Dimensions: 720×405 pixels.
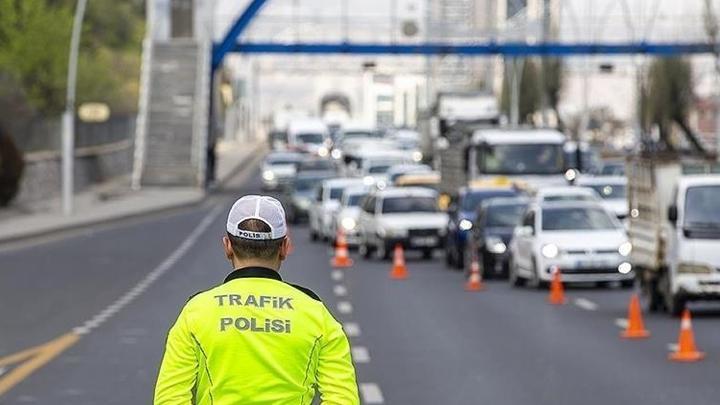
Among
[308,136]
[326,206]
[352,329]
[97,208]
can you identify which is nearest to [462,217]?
[326,206]

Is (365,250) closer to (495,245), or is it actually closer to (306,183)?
(495,245)

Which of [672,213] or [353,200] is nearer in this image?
[672,213]

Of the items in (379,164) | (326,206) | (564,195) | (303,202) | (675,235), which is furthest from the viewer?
(379,164)

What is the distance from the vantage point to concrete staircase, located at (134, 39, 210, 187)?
284ft

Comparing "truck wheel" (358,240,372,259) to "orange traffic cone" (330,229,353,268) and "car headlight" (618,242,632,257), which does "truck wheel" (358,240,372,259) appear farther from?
"car headlight" (618,242,632,257)

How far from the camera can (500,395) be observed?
16.9m

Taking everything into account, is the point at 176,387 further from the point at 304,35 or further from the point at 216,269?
the point at 304,35

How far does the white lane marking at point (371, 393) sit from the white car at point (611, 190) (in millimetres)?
29257

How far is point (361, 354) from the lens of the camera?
20938mm

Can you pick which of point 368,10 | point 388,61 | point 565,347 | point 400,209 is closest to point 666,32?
point 368,10

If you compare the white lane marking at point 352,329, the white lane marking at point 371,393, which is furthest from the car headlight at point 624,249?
the white lane marking at point 371,393

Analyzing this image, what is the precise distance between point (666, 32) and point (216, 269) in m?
76.6

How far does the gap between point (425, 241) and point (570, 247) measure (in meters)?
11.3

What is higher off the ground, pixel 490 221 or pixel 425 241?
pixel 490 221
